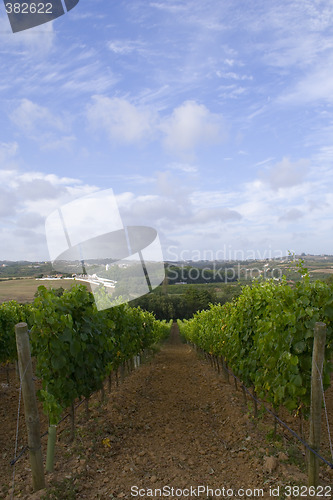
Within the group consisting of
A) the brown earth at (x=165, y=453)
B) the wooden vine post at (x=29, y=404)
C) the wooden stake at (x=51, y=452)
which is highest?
the wooden vine post at (x=29, y=404)

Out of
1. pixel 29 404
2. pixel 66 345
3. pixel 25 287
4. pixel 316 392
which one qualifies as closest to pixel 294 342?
pixel 316 392

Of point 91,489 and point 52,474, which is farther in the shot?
point 52,474

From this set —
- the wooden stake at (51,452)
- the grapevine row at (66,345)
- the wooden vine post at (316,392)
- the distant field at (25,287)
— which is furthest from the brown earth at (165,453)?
the distant field at (25,287)

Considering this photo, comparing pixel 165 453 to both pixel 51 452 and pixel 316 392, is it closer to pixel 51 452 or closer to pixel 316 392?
pixel 51 452

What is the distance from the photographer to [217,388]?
9812 mm

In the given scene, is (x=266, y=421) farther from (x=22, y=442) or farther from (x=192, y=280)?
(x=192, y=280)

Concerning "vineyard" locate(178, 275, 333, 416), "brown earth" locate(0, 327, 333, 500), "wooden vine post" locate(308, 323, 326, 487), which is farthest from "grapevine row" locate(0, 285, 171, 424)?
"wooden vine post" locate(308, 323, 326, 487)

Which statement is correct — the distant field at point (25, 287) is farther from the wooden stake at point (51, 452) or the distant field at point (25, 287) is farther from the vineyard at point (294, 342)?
the vineyard at point (294, 342)

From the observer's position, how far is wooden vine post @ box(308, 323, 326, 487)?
11.7 feet

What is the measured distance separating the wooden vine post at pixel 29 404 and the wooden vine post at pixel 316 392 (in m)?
3.00

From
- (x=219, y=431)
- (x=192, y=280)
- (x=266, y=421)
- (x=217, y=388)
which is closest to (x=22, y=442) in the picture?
(x=219, y=431)

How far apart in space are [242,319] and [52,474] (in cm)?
469

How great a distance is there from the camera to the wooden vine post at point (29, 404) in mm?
3631

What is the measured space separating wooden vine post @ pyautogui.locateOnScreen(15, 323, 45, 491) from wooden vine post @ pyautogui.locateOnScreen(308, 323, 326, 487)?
300cm
